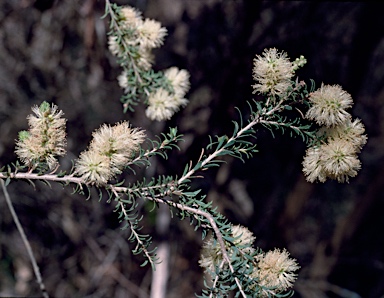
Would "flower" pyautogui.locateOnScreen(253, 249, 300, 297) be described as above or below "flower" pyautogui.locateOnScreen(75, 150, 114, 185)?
below

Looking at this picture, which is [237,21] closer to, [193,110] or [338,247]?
[193,110]

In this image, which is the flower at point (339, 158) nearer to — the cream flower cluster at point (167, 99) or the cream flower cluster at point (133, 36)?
the cream flower cluster at point (167, 99)

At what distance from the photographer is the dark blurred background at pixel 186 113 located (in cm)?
334

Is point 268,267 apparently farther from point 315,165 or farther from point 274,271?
point 315,165

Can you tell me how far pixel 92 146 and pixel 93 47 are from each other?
220 cm

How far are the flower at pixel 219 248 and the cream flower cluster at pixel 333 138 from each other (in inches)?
A: 8.1

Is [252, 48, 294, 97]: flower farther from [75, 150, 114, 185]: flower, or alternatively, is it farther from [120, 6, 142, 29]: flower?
[120, 6, 142, 29]: flower

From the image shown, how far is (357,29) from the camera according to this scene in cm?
343

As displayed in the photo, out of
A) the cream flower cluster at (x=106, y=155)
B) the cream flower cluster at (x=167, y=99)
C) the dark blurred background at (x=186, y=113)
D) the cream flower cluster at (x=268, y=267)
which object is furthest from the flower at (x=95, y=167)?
the dark blurred background at (x=186, y=113)

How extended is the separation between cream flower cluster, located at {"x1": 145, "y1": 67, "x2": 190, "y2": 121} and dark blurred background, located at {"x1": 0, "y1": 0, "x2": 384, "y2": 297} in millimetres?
1384

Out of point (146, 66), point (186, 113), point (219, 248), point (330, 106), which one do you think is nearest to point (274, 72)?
point (330, 106)

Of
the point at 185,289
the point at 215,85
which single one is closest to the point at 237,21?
the point at 215,85

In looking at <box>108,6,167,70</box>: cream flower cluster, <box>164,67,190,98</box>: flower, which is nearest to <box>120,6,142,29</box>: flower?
<box>108,6,167,70</box>: cream flower cluster

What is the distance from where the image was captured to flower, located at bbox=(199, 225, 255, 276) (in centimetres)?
121
